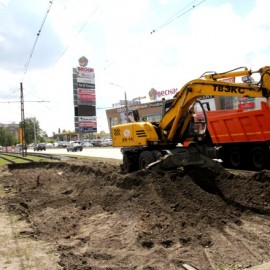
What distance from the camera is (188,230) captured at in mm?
7047

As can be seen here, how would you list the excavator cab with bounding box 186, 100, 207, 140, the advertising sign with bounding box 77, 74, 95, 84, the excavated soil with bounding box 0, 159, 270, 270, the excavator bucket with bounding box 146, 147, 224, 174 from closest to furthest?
the excavated soil with bounding box 0, 159, 270, 270 < the excavator bucket with bounding box 146, 147, 224, 174 < the excavator cab with bounding box 186, 100, 207, 140 < the advertising sign with bounding box 77, 74, 95, 84

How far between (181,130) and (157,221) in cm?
705

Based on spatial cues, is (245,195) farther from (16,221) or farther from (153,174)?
(16,221)

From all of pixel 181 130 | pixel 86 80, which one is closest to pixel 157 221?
pixel 181 130

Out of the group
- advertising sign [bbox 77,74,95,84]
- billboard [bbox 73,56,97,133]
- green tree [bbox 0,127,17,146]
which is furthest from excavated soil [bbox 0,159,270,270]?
green tree [bbox 0,127,17,146]

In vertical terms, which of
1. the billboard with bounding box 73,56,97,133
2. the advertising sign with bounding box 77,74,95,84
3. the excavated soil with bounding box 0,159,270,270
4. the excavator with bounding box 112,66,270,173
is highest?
the advertising sign with bounding box 77,74,95,84

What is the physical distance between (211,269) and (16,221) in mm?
5498

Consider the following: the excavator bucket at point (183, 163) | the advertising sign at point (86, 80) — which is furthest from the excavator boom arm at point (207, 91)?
the advertising sign at point (86, 80)

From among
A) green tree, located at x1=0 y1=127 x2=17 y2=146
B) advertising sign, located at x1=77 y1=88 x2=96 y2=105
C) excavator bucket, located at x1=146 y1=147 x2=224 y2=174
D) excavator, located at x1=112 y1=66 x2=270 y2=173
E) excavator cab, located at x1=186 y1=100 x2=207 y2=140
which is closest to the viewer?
excavator, located at x1=112 y1=66 x2=270 y2=173

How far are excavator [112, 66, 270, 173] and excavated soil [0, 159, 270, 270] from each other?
68.7 inches

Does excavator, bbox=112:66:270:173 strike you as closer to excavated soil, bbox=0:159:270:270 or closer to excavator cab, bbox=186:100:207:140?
excavator cab, bbox=186:100:207:140

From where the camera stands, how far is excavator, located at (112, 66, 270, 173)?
11.5 meters

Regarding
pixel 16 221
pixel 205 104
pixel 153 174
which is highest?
pixel 205 104

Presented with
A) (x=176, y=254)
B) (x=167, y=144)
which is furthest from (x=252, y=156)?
(x=176, y=254)
